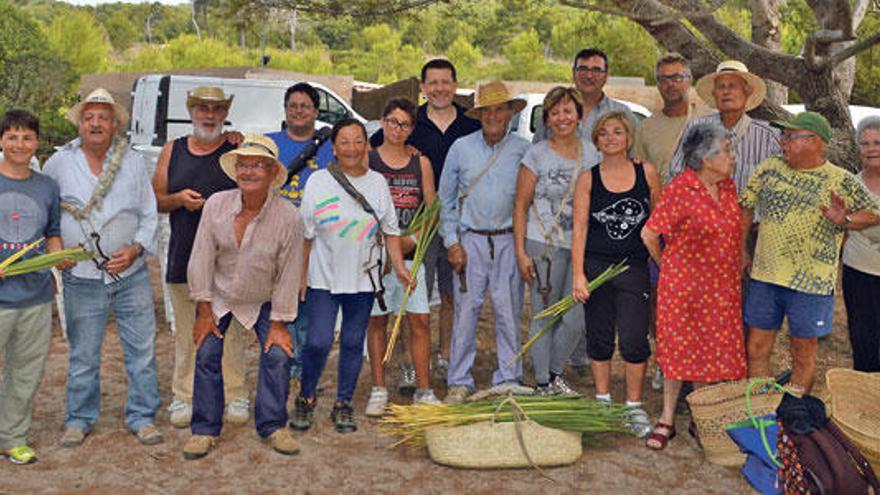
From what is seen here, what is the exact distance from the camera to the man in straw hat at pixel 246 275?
4406 millimetres

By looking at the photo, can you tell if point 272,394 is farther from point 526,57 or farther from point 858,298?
point 526,57

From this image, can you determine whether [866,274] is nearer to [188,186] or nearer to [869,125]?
[869,125]

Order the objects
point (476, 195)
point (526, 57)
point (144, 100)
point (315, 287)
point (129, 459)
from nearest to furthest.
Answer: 1. point (129, 459)
2. point (315, 287)
3. point (476, 195)
4. point (144, 100)
5. point (526, 57)

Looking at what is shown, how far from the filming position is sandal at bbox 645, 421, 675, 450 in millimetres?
4680

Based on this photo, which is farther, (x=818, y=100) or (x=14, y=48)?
(x=14, y=48)

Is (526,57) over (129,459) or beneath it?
over

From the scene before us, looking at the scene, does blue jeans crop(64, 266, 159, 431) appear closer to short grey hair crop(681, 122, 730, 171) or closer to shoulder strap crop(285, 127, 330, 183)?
shoulder strap crop(285, 127, 330, 183)

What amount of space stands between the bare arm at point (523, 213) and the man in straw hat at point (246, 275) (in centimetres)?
126

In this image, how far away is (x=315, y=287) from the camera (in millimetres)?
4797

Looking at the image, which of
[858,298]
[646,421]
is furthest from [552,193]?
[858,298]

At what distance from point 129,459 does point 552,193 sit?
2673mm

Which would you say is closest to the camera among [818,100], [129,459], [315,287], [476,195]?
[129,459]

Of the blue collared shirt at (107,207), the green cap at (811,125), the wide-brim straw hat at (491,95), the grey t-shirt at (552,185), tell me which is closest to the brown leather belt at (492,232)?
the grey t-shirt at (552,185)

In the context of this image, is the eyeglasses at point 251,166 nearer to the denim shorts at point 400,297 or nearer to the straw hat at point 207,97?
the straw hat at point 207,97
